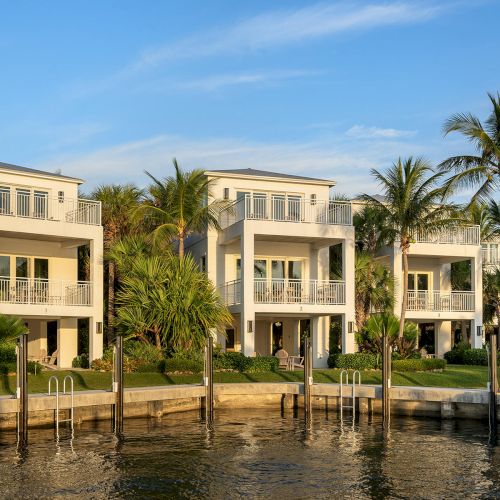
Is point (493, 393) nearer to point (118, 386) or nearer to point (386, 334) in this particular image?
point (386, 334)

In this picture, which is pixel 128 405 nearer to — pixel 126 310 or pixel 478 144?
pixel 126 310

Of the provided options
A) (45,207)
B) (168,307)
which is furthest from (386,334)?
(45,207)

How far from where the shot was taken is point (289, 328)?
41.6 meters

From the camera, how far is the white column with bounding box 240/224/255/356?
116 feet

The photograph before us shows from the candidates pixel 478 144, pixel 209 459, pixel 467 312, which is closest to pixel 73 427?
pixel 209 459

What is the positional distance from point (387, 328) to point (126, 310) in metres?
10.0

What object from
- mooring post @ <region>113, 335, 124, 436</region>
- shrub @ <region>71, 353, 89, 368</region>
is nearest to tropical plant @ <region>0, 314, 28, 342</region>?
mooring post @ <region>113, 335, 124, 436</region>

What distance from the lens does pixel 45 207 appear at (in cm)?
3544

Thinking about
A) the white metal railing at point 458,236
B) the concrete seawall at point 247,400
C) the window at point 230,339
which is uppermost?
the white metal railing at point 458,236

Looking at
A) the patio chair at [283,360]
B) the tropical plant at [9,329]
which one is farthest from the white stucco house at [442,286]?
the tropical plant at [9,329]

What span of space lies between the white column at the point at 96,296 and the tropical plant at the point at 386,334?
11031mm

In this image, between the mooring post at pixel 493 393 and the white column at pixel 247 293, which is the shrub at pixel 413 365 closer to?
the white column at pixel 247 293

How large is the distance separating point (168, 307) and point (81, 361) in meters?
5.78

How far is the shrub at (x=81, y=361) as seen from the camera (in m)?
35.8
